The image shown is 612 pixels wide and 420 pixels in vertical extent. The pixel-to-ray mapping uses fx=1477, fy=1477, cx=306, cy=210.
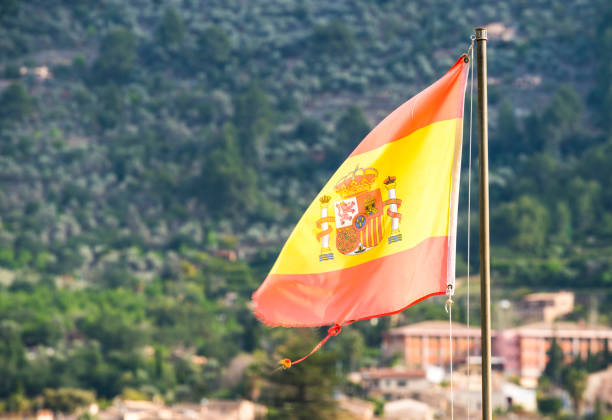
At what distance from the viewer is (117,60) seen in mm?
167000

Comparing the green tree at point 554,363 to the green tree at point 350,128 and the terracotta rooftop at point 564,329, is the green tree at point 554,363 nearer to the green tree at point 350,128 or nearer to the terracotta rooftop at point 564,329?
the terracotta rooftop at point 564,329

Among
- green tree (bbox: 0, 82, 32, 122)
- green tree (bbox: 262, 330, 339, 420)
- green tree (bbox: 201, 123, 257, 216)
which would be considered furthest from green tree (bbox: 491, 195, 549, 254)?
green tree (bbox: 262, 330, 339, 420)

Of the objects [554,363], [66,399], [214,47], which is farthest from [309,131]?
[66,399]

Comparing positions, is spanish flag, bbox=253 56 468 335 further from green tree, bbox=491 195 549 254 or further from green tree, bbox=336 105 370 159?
green tree, bbox=336 105 370 159

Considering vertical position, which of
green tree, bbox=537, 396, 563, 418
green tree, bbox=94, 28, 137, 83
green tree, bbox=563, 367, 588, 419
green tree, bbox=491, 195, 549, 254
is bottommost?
green tree, bbox=537, 396, 563, 418

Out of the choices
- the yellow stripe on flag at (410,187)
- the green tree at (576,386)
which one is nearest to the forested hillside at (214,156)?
the green tree at (576,386)

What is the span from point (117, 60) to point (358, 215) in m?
162

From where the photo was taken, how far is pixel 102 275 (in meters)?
117

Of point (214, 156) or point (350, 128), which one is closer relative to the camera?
point (350, 128)

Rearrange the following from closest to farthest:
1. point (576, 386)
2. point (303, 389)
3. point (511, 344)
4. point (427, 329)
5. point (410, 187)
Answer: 1. point (410, 187)
2. point (303, 389)
3. point (576, 386)
4. point (511, 344)
5. point (427, 329)

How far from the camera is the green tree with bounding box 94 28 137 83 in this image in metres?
167

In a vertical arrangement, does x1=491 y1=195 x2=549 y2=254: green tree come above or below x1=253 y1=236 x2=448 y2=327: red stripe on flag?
above

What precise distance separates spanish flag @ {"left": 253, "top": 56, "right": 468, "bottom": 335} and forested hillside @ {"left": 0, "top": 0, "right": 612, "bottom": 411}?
221ft

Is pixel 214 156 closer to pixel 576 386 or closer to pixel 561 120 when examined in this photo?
pixel 561 120
